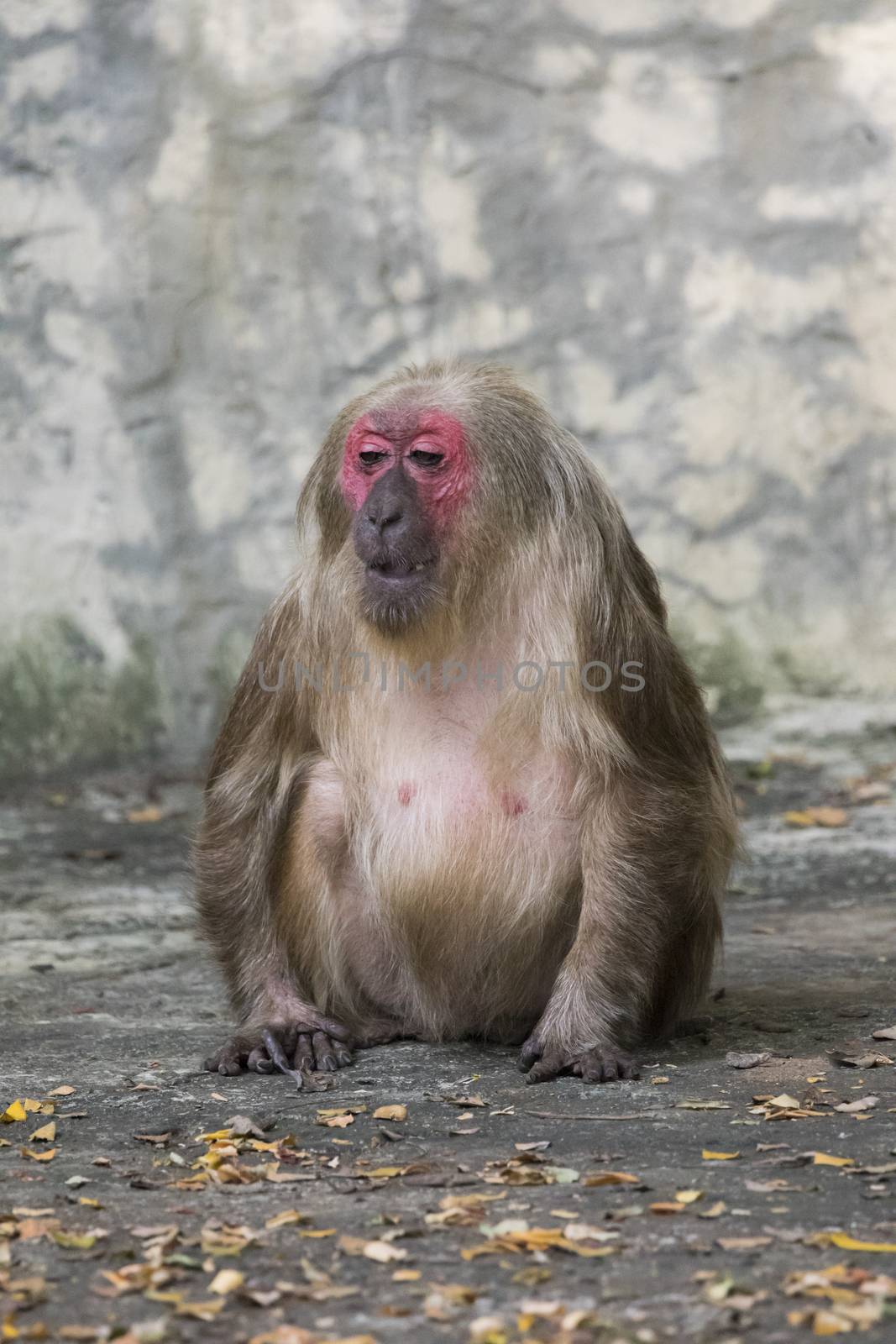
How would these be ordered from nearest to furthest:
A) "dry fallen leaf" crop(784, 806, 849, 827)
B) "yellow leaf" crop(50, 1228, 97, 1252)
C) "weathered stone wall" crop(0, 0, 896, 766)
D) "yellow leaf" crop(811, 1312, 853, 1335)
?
"yellow leaf" crop(811, 1312, 853, 1335), "yellow leaf" crop(50, 1228, 97, 1252), "dry fallen leaf" crop(784, 806, 849, 827), "weathered stone wall" crop(0, 0, 896, 766)

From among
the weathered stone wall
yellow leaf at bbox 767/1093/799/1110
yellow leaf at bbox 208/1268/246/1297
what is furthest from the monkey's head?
the weathered stone wall

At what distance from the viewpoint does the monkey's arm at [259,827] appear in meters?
4.95

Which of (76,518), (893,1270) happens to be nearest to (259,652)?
(893,1270)

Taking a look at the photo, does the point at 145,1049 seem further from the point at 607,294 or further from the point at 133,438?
the point at 607,294

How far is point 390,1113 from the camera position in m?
4.23

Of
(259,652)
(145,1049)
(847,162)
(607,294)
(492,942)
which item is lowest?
(145,1049)

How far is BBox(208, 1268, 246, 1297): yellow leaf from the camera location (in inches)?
122

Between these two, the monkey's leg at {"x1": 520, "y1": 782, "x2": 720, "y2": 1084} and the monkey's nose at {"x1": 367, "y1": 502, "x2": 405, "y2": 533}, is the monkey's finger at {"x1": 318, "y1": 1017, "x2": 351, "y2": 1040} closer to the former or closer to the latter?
the monkey's leg at {"x1": 520, "y1": 782, "x2": 720, "y2": 1084}

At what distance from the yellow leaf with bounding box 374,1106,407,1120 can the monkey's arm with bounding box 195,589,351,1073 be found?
0.67 m

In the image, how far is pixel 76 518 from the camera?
31.4 feet

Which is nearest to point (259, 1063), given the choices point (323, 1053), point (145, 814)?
point (323, 1053)

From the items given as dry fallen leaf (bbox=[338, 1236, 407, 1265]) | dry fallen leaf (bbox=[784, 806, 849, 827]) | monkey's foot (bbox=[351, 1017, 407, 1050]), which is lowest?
monkey's foot (bbox=[351, 1017, 407, 1050])

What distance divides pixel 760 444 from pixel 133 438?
11.2ft

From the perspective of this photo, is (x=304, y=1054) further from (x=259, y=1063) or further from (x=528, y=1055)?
(x=528, y=1055)
